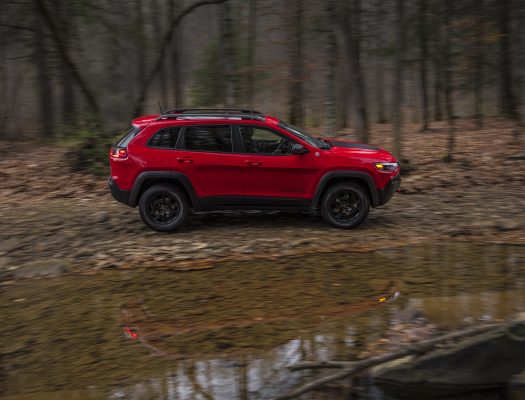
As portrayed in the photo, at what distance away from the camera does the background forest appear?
12.8m

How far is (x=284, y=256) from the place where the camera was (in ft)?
24.1

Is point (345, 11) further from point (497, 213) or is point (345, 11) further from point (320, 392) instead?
point (320, 392)

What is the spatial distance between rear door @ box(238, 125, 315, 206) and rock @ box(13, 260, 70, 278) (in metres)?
2.96

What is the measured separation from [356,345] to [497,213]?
18.8ft

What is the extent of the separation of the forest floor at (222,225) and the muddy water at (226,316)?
0.51 meters

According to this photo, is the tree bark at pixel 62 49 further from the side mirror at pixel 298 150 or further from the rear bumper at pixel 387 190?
the rear bumper at pixel 387 190

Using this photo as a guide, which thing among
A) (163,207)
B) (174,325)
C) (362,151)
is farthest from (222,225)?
(174,325)

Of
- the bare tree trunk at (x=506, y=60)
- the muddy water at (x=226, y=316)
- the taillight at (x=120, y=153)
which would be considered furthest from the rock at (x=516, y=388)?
the bare tree trunk at (x=506, y=60)

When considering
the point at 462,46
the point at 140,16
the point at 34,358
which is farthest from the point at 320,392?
the point at 140,16

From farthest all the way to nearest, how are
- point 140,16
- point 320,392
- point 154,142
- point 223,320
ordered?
point 140,16 → point 154,142 → point 223,320 → point 320,392

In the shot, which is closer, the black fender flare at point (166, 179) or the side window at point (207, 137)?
the black fender flare at point (166, 179)

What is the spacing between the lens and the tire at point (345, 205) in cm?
826

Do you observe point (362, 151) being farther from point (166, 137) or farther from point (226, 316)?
point (226, 316)

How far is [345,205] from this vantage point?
8.40m
